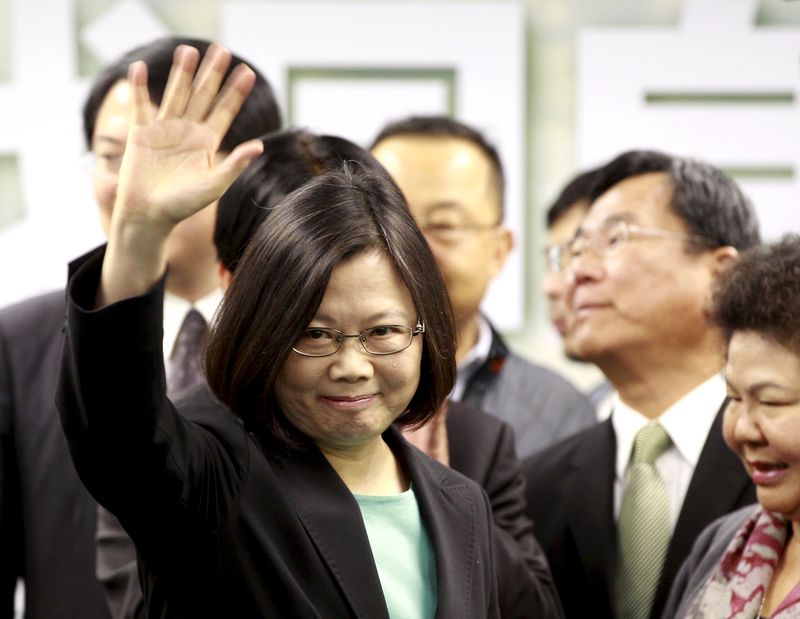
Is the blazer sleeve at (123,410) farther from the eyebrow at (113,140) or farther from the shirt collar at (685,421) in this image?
the shirt collar at (685,421)

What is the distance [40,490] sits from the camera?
2.13 metres

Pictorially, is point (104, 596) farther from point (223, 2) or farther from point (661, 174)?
point (223, 2)

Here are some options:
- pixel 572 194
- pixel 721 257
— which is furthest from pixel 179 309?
pixel 572 194

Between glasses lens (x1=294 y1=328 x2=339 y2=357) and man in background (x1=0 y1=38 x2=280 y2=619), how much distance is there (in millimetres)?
663

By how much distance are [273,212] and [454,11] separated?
318 centimetres

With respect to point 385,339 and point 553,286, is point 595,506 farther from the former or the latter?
point 553,286

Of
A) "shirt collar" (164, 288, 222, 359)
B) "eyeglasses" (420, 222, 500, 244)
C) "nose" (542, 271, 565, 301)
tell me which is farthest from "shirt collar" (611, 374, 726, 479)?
"nose" (542, 271, 565, 301)

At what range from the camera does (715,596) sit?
6.68ft

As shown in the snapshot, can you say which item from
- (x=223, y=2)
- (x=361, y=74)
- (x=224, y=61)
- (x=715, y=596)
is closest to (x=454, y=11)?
(x=361, y=74)

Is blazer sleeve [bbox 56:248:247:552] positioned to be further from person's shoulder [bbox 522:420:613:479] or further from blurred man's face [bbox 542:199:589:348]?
blurred man's face [bbox 542:199:589:348]

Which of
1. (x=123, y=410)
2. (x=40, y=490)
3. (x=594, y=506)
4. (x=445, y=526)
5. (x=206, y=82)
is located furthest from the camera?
(x=594, y=506)

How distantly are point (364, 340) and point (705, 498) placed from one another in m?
1.11

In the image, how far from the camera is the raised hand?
128 centimetres

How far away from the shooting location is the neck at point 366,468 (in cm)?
156
